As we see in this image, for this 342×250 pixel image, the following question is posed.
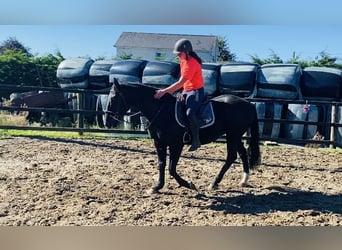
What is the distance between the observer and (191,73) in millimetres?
3248

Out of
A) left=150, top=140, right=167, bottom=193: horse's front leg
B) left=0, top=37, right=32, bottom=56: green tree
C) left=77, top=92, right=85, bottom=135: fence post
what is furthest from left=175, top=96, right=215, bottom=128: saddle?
left=77, top=92, right=85, bottom=135: fence post

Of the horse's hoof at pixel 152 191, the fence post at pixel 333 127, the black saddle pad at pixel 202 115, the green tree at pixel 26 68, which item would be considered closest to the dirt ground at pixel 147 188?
the horse's hoof at pixel 152 191

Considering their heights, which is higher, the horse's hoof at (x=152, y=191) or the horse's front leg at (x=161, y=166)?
the horse's front leg at (x=161, y=166)

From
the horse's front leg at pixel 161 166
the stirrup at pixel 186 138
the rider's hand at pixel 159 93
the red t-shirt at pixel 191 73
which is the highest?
the red t-shirt at pixel 191 73

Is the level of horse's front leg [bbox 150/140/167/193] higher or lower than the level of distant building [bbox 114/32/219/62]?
lower

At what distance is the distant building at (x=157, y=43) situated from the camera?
134 inches

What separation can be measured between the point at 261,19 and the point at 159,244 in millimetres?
1513

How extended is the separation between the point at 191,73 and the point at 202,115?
17.1 inches

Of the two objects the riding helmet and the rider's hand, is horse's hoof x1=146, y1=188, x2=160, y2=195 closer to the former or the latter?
the rider's hand

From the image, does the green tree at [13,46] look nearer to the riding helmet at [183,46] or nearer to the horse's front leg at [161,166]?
the riding helmet at [183,46]

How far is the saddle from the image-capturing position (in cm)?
346

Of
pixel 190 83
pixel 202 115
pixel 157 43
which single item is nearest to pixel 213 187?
pixel 202 115

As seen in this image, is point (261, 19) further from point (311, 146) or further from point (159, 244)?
point (311, 146)

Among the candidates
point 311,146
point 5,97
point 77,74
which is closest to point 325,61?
point 311,146
